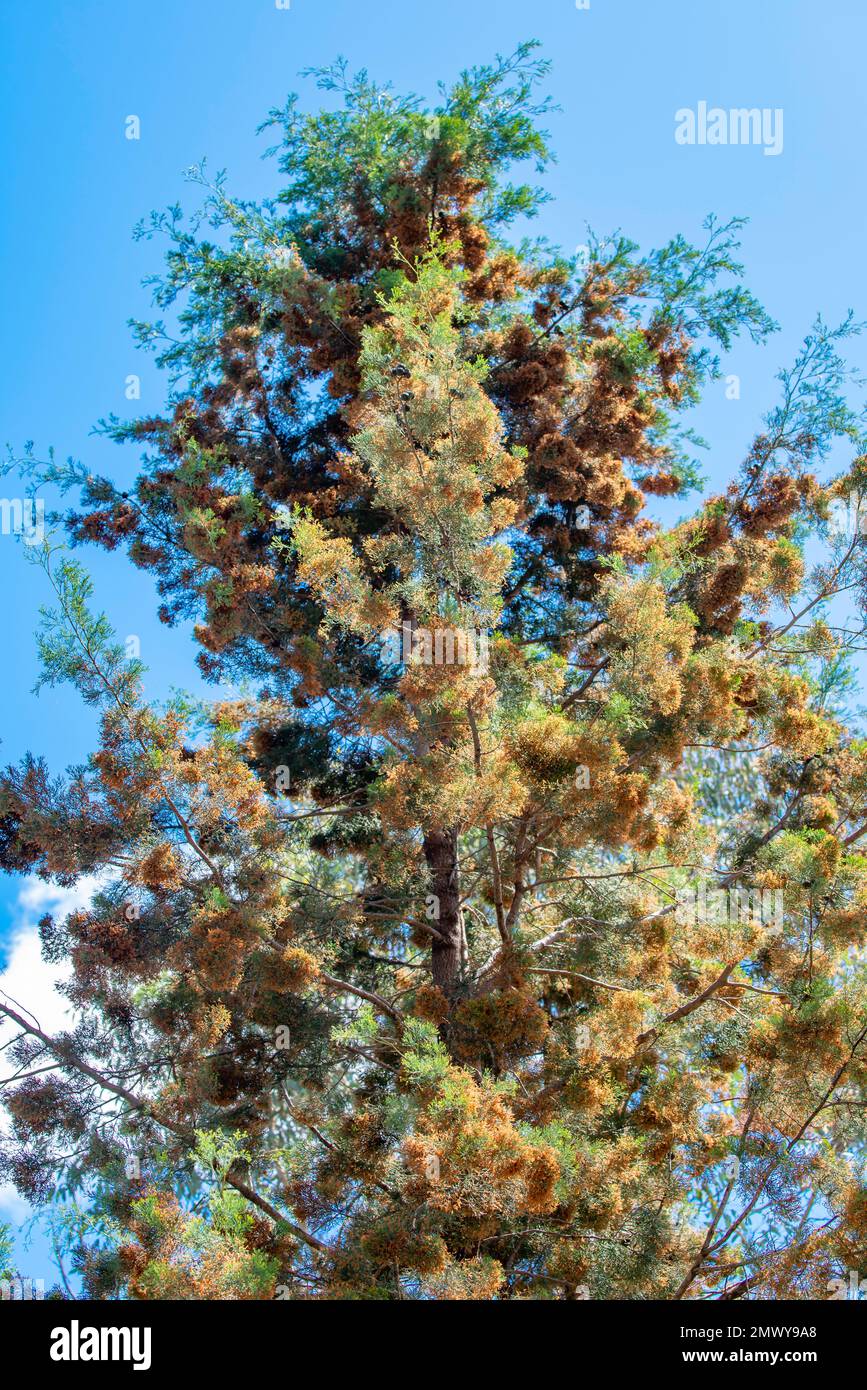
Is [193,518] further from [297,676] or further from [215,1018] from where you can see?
[215,1018]

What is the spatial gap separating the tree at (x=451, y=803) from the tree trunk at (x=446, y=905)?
1.5 inches

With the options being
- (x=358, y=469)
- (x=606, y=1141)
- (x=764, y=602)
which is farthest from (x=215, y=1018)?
(x=764, y=602)

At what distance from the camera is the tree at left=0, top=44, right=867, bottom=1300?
25.9 feet

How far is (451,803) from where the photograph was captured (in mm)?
7875

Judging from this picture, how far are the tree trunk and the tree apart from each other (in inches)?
1.5

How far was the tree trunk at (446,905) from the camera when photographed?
10008mm

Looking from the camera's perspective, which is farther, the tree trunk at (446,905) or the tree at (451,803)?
the tree trunk at (446,905)

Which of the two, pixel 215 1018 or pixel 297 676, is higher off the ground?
pixel 297 676

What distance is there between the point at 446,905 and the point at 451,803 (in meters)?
2.51

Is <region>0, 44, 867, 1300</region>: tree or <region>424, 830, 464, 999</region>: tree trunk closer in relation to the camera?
<region>0, 44, 867, 1300</region>: tree

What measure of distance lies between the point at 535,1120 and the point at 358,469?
528cm

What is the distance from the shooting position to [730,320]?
11.4 m

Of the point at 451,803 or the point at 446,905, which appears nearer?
the point at 451,803

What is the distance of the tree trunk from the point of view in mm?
10008
